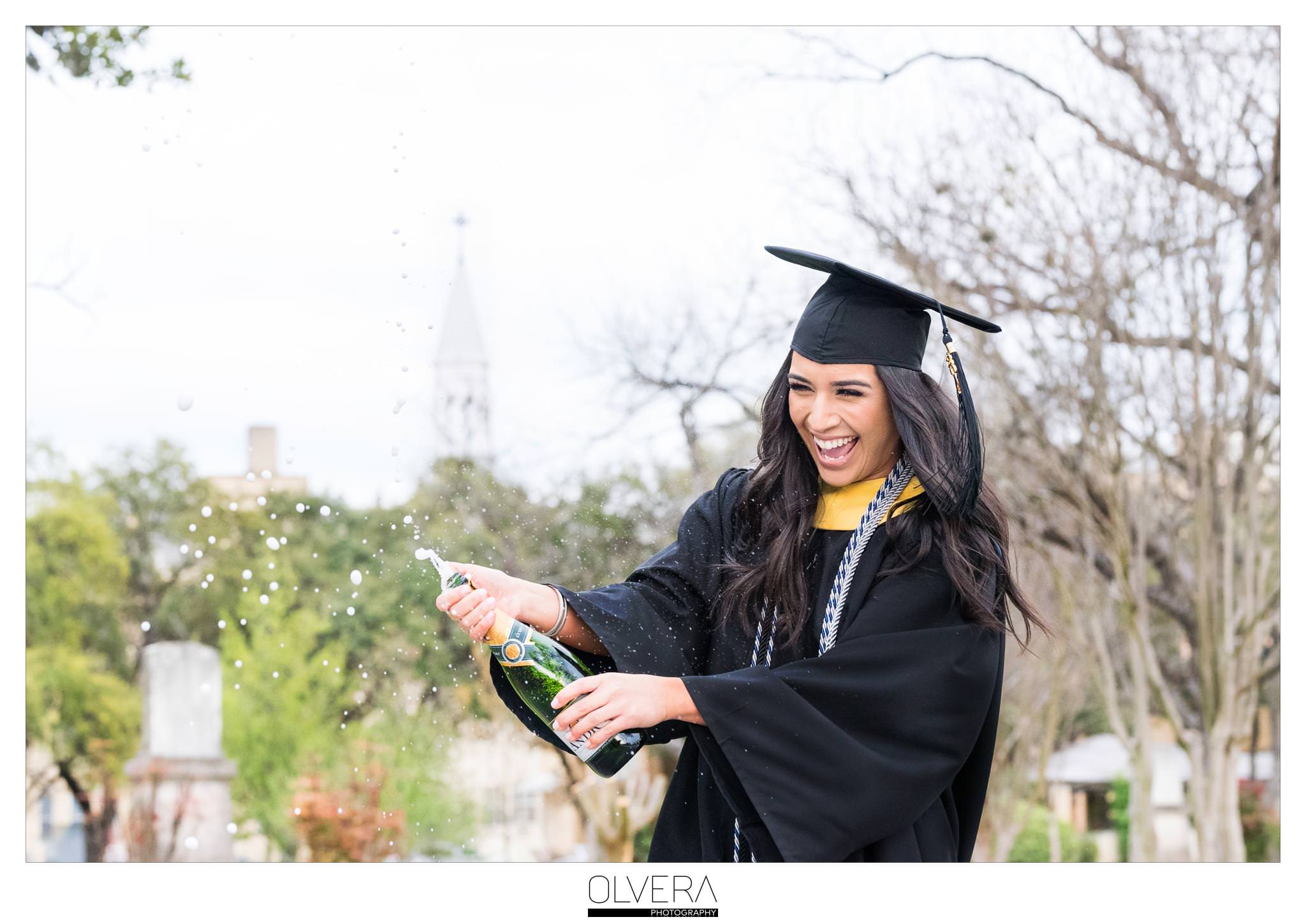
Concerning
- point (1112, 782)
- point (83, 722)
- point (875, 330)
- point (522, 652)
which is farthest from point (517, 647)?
point (1112, 782)

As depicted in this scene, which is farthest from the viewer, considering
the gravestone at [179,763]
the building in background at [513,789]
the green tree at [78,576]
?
the green tree at [78,576]

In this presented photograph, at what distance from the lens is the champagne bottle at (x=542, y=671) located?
5.39 feet

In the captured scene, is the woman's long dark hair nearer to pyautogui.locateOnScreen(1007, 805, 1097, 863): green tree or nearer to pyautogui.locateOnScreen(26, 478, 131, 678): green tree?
pyautogui.locateOnScreen(1007, 805, 1097, 863): green tree

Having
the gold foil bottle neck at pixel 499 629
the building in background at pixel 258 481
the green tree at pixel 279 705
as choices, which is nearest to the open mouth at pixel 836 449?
the gold foil bottle neck at pixel 499 629

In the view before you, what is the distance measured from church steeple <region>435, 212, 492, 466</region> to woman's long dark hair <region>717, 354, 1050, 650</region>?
4811mm

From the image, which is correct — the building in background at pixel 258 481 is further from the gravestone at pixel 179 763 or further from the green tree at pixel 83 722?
the green tree at pixel 83 722

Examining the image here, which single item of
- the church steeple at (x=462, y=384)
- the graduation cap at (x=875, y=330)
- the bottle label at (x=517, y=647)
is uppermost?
the church steeple at (x=462, y=384)

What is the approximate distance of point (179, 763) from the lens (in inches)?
278

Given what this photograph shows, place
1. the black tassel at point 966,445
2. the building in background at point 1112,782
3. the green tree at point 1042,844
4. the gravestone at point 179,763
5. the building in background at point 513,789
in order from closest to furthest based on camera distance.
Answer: the black tassel at point 966,445 → the gravestone at point 179,763 → the building in background at point 1112,782 → the building in background at point 513,789 → the green tree at point 1042,844

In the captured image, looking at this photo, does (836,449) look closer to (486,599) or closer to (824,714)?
(824,714)

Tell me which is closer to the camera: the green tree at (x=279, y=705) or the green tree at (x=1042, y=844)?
the green tree at (x=279, y=705)
